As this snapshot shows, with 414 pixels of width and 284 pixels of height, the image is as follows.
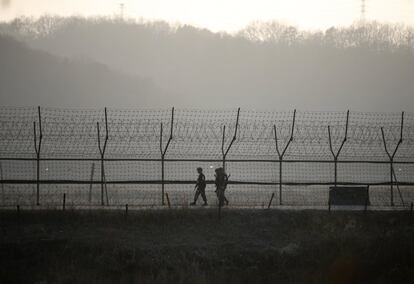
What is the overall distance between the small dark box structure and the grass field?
1.82 m

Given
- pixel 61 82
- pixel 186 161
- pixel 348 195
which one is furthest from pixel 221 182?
pixel 61 82

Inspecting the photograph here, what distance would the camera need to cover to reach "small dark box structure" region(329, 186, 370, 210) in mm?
23859

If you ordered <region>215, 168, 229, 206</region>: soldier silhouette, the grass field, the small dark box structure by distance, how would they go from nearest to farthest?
the grass field → <region>215, 168, 229, 206</region>: soldier silhouette → the small dark box structure

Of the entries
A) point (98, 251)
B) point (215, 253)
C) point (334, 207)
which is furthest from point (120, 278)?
point (334, 207)

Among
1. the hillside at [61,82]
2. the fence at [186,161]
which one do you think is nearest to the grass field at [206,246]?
the fence at [186,161]

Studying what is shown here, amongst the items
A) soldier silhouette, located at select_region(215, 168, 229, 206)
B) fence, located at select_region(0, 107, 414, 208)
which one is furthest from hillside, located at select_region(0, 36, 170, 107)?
soldier silhouette, located at select_region(215, 168, 229, 206)

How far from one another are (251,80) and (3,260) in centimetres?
11404

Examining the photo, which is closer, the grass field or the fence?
the grass field

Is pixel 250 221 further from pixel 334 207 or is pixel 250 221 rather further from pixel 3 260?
pixel 3 260

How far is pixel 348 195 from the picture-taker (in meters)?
24.0

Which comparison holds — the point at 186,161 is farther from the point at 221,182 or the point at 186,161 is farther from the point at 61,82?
the point at 61,82

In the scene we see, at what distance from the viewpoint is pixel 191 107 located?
10819 cm

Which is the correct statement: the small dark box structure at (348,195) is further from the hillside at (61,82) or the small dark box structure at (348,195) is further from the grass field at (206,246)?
the hillside at (61,82)

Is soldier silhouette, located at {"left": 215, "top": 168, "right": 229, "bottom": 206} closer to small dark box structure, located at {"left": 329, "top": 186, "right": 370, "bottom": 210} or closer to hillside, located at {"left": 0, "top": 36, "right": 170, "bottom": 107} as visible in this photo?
small dark box structure, located at {"left": 329, "top": 186, "right": 370, "bottom": 210}
